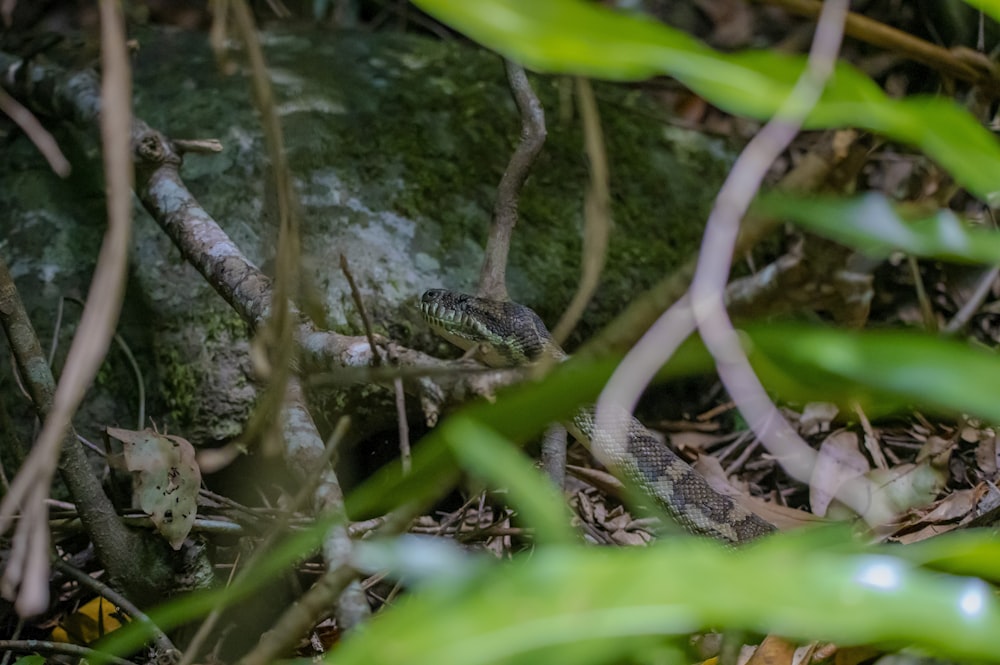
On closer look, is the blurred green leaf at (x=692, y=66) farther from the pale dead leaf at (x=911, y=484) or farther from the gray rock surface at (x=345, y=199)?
the pale dead leaf at (x=911, y=484)

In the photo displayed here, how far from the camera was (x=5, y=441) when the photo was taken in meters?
3.57

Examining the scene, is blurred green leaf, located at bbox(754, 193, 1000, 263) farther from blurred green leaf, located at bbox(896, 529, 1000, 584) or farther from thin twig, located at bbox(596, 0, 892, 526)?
blurred green leaf, located at bbox(896, 529, 1000, 584)

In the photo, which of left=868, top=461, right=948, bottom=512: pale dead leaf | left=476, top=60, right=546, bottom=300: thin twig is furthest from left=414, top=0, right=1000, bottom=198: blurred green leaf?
left=868, top=461, right=948, bottom=512: pale dead leaf

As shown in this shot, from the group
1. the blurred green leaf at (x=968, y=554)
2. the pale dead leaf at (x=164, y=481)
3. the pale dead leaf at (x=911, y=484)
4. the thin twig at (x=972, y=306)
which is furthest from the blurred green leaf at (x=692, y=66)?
the thin twig at (x=972, y=306)

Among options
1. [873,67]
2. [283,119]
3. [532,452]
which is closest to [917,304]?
[873,67]

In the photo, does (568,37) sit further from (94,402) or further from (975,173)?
(94,402)

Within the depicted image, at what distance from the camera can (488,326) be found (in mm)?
3857

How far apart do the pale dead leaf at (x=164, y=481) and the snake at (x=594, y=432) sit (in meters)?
1.25

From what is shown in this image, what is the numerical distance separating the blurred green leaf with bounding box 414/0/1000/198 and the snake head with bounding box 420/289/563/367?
2.67m

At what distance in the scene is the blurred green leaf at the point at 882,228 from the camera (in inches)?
44.5

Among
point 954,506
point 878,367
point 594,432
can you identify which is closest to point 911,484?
point 954,506

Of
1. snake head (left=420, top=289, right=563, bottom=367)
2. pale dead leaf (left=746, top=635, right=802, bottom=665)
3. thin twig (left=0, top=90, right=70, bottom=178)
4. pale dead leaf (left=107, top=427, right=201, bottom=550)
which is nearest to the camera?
thin twig (left=0, top=90, right=70, bottom=178)

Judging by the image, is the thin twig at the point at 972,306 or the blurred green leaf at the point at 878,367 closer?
the blurred green leaf at the point at 878,367

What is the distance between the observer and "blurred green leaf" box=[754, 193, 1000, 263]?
1.13 m
